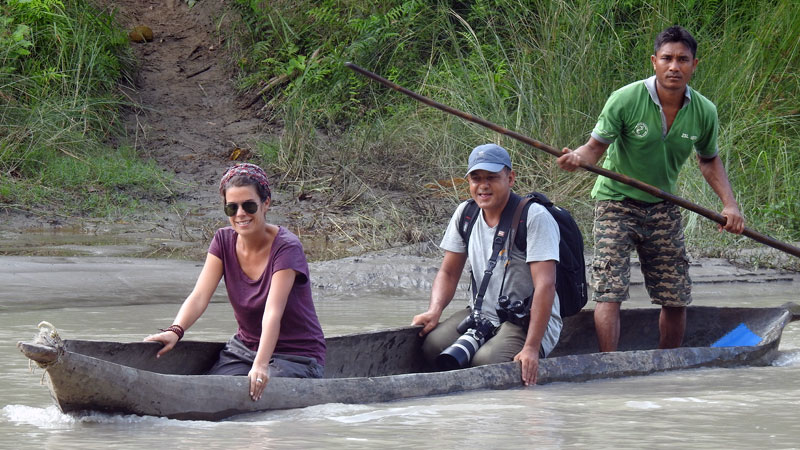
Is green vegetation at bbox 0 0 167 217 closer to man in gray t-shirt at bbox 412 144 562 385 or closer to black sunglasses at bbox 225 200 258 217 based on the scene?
man in gray t-shirt at bbox 412 144 562 385

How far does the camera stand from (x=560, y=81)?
10.3 meters

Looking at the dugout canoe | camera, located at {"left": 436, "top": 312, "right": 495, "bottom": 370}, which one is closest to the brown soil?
the dugout canoe

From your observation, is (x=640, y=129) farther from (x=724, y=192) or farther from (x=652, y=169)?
(x=724, y=192)

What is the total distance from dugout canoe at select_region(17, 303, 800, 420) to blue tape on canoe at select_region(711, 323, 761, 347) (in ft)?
0.06

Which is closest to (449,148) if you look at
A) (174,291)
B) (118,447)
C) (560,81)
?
(560,81)

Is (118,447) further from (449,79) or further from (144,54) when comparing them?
(144,54)

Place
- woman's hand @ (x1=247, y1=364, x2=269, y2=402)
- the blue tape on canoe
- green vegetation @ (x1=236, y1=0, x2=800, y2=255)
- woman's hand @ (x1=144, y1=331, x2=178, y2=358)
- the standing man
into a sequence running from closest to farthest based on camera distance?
woman's hand @ (x1=247, y1=364, x2=269, y2=402) → woman's hand @ (x1=144, y1=331, x2=178, y2=358) → the standing man → the blue tape on canoe → green vegetation @ (x1=236, y1=0, x2=800, y2=255)

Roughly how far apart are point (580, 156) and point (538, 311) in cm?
81

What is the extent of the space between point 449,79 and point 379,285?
3.74 meters

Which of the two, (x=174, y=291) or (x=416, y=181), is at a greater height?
(x=416, y=181)

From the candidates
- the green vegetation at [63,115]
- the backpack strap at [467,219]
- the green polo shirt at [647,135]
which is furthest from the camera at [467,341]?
the green vegetation at [63,115]

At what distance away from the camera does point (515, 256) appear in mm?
4914

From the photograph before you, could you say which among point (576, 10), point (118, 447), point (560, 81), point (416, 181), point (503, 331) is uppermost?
point (576, 10)

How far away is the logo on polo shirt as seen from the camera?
5.14m
